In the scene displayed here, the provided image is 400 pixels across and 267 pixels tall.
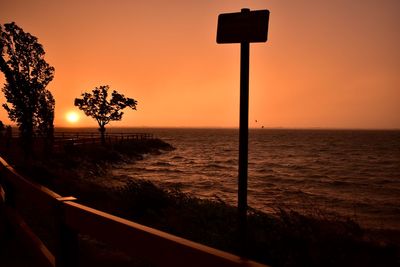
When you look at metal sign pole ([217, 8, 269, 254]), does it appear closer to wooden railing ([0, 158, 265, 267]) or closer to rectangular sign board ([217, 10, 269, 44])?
rectangular sign board ([217, 10, 269, 44])

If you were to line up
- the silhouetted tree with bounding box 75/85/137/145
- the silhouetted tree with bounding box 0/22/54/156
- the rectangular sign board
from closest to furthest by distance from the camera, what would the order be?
the rectangular sign board < the silhouetted tree with bounding box 0/22/54/156 < the silhouetted tree with bounding box 75/85/137/145

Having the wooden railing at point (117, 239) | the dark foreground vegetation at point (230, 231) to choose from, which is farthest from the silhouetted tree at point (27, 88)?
the wooden railing at point (117, 239)

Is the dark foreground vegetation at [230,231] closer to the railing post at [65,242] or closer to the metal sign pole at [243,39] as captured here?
the metal sign pole at [243,39]

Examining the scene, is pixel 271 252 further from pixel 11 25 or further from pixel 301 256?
pixel 11 25

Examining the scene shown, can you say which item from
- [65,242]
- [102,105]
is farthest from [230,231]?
[102,105]

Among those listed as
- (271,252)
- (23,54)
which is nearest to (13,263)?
(271,252)

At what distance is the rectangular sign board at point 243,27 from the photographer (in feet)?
10.2

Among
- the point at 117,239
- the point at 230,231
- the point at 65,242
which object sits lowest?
the point at 230,231

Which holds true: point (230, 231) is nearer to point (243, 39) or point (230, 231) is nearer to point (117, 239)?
point (243, 39)

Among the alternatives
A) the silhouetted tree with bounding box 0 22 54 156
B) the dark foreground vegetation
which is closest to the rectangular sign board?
the dark foreground vegetation

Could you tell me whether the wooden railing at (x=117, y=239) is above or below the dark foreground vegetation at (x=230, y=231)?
above

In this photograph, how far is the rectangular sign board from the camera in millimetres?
3100

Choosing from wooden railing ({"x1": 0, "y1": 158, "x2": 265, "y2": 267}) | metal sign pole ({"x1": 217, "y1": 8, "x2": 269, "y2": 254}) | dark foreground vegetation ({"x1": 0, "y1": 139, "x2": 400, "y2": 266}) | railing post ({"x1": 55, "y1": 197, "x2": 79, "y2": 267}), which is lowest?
dark foreground vegetation ({"x1": 0, "y1": 139, "x2": 400, "y2": 266})

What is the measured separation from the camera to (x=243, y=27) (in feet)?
10.5
